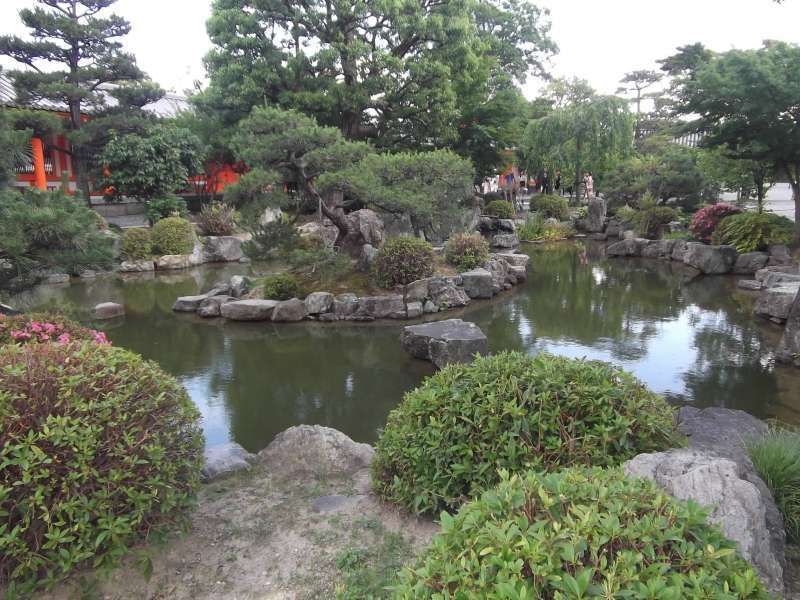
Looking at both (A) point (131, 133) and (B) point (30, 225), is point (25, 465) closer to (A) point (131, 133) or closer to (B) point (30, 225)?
(B) point (30, 225)

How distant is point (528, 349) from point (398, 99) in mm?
10377

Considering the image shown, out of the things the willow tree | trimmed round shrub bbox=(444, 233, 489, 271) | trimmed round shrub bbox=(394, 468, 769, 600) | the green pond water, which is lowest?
the green pond water

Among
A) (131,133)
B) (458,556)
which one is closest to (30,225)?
(458,556)

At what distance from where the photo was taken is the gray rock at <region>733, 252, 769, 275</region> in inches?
478

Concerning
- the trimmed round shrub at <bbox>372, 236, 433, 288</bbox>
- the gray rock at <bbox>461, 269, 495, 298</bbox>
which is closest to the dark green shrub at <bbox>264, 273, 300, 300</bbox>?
the trimmed round shrub at <bbox>372, 236, 433, 288</bbox>

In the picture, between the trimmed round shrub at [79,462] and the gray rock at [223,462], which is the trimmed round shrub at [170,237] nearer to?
the gray rock at [223,462]

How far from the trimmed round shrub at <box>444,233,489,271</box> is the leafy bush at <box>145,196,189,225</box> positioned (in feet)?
31.9

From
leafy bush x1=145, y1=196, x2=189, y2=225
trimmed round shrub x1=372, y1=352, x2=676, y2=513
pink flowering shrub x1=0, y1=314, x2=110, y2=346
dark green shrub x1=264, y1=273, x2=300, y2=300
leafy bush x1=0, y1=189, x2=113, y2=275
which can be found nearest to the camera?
trimmed round shrub x1=372, y1=352, x2=676, y2=513

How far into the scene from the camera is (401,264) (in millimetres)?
9977

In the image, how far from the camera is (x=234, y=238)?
54.9 ft

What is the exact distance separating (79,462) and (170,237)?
1411 centimetres

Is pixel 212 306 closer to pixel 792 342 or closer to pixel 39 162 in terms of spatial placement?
pixel 792 342

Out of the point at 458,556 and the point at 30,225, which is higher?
the point at 30,225

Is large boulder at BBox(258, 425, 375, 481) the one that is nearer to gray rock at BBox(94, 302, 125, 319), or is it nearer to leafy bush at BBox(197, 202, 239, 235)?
gray rock at BBox(94, 302, 125, 319)
